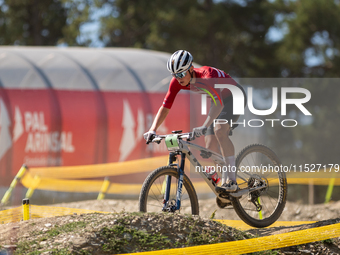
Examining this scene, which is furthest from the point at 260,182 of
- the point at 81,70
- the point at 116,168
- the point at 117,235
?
the point at 81,70

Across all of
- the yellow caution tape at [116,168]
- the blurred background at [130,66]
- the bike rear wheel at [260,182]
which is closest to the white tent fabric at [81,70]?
the blurred background at [130,66]

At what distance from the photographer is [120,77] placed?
44.1 ft

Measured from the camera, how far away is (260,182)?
5.88 meters

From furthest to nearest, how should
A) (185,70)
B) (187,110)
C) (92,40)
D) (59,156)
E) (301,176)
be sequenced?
(92,40) → (187,110) → (59,156) → (301,176) → (185,70)

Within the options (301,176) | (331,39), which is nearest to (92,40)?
(331,39)

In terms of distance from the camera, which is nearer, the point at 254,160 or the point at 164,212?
the point at 164,212

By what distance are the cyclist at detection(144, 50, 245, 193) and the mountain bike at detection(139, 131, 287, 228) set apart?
0.10 meters

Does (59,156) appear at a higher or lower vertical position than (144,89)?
lower

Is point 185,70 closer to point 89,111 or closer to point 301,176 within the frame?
point 301,176

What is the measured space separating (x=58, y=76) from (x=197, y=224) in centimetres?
905

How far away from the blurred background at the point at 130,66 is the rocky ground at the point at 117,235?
13.0 feet

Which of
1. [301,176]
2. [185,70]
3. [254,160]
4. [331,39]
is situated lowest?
[301,176]

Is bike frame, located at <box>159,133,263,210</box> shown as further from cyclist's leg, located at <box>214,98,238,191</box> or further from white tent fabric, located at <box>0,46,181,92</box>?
white tent fabric, located at <box>0,46,181,92</box>

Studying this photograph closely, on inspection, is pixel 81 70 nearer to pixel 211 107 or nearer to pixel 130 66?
pixel 130 66
